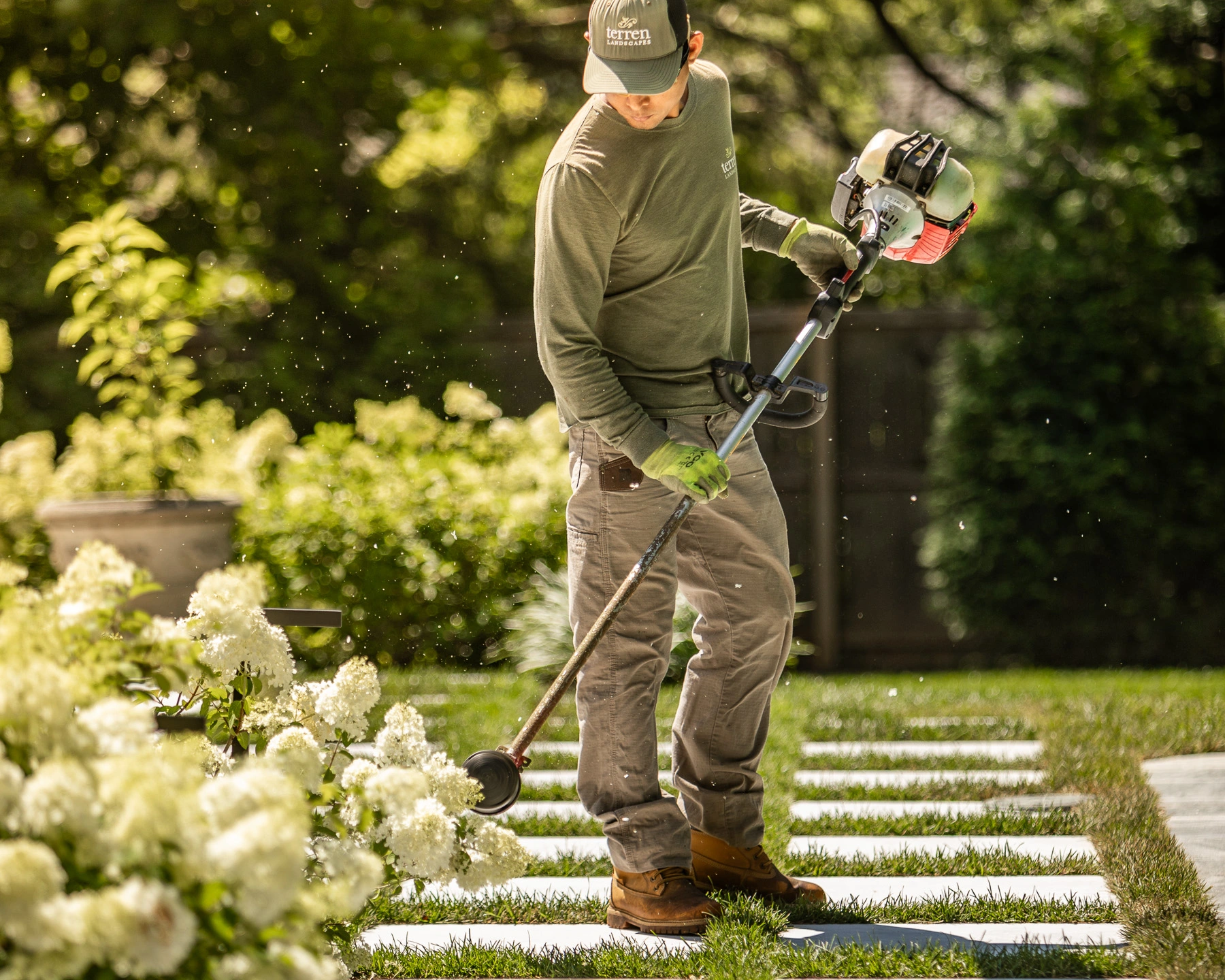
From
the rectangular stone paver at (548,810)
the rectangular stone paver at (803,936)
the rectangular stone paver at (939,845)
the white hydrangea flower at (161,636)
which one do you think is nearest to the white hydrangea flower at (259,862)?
the white hydrangea flower at (161,636)

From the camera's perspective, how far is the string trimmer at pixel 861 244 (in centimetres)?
227

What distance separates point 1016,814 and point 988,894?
607mm

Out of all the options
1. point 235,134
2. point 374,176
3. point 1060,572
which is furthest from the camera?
point 374,176

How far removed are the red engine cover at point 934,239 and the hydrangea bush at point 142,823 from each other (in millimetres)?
1564

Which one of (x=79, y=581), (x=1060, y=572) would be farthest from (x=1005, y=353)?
(x=79, y=581)

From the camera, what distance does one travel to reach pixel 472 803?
1765mm

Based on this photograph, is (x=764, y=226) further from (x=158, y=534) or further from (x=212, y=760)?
(x=158, y=534)

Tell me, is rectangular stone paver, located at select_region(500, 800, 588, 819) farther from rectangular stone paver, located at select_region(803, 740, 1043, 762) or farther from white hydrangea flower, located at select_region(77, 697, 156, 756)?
white hydrangea flower, located at select_region(77, 697, 156, 756)

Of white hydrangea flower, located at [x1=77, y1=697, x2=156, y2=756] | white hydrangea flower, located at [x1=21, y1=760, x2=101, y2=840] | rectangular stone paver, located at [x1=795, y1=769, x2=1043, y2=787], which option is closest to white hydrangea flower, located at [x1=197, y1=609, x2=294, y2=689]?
white hydrangea flower, located at [x1=77, y1=697, x2=156, y2=756]

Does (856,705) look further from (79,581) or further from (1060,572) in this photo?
(79,581)

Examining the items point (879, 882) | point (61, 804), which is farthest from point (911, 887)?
point (61, 804)

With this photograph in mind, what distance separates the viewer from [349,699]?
1.87m

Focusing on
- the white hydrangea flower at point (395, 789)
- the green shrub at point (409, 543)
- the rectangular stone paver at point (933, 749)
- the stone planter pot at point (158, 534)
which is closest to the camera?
the white hydrangea flower at point (395, 789)

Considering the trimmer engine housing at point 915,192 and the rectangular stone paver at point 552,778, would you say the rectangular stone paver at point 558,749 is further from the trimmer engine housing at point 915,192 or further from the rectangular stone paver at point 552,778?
the trimmer engine housing at point 915,192
